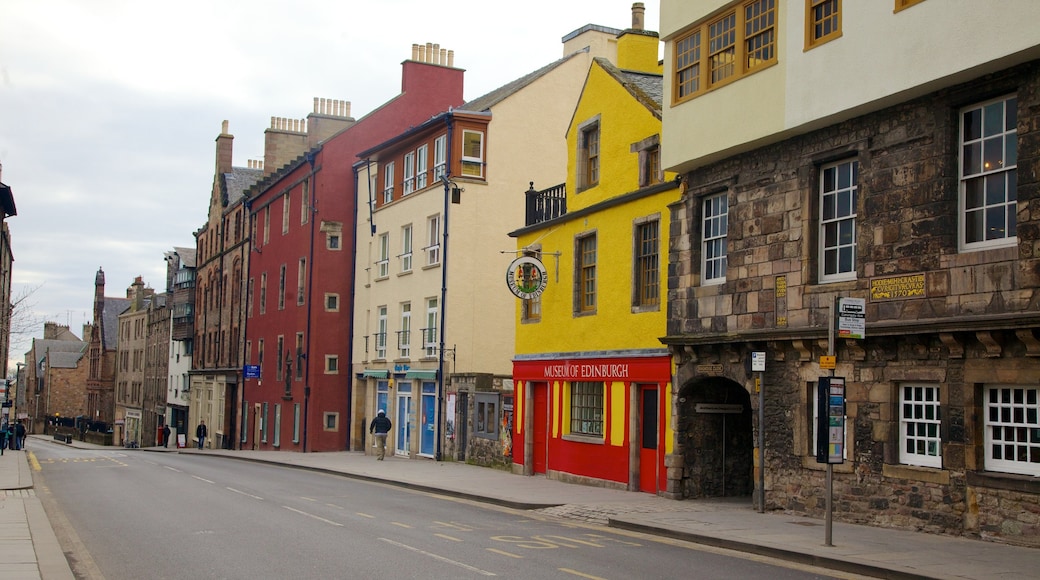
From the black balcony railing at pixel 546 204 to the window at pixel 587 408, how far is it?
4.73 m

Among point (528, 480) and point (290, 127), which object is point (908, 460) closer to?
point (528, 480)

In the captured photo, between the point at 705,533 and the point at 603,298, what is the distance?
9.68 meters

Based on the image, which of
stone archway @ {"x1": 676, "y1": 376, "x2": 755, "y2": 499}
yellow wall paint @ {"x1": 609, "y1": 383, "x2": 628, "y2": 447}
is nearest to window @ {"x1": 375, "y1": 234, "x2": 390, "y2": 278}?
yellow wall paint @ {"x1": 609, "y1": 383, "x2": 628, "y2": 447}

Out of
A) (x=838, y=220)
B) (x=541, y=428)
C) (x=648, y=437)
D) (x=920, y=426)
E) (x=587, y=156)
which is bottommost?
(x=541, y=428)

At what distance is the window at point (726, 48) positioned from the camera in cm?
1819

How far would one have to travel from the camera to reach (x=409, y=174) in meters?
38.9

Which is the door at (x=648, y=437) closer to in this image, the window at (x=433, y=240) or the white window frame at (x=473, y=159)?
the window at (x=433, y=240)

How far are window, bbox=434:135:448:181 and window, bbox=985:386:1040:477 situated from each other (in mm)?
23824

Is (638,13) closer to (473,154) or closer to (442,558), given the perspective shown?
(473,154)

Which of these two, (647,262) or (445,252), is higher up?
(445,252)

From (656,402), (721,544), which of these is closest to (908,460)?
(721,544)

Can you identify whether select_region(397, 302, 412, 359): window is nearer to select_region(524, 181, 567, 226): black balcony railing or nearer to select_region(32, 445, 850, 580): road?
select_region(524, 181, 567, 226): black balcony railing

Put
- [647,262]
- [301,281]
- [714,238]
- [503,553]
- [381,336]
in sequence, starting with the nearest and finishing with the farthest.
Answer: [503,553], [714,238], [647,262], [381,336], [301,281]

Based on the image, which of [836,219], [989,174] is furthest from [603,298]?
[989,174]
